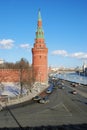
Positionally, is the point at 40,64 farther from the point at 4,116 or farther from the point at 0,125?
the point at 0,125

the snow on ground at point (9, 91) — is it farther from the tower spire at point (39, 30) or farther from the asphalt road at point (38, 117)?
the tower spire at point (39, 30)

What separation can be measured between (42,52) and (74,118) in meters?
72.9

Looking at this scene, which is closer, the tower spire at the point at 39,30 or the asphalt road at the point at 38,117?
the asphalt road at the point at 38,117

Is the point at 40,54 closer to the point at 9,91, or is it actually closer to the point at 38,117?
the point at 9,91

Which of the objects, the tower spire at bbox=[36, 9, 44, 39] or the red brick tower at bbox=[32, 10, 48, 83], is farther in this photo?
the red brick tower at bbox=[32, 10, 48, 83]

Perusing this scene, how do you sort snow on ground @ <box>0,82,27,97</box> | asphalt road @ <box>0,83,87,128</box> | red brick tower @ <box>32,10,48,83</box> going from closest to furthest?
asphalt road @ <box>0,83,87,128</box> → snow on ground @ <box>0,82,27,97</box> → red brick tower @ <box>32,10,48,83</box>

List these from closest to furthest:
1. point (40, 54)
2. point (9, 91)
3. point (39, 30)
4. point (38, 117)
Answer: point (38, 117), point (9, 91), point (39, 30), point (40, 54)

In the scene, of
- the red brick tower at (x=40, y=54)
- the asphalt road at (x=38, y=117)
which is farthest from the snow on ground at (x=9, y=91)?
the red brick tower at (x=40, y=54)

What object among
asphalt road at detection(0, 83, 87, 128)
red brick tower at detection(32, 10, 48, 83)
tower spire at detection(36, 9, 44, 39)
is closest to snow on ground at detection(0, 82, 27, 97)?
asphalt road at detection(0, 83, 87, 128)

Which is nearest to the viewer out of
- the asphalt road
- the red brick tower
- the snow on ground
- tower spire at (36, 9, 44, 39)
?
the asphalt road

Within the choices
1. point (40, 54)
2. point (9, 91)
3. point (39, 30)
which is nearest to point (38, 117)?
point (9, 91)

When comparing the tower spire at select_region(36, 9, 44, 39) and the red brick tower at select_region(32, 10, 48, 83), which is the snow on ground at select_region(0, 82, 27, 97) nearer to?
the red brick tower at select_region(32, 10, 48, 83)

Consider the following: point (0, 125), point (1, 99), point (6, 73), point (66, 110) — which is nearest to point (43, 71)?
point (6, 73)

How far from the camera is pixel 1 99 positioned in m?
54.2
